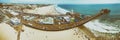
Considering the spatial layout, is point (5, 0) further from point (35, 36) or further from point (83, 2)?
point (83, 2)

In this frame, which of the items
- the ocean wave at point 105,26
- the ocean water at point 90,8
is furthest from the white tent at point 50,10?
the ocean wave at point 105,26

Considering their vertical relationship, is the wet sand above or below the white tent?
below

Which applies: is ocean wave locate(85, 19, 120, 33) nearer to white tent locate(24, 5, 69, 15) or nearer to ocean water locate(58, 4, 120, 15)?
ocean water locate(58, 4, 120, 15)

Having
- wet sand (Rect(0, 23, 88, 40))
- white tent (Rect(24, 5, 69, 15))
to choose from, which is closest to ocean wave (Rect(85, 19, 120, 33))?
wet sand (Rect(0, 23, 88, 40))

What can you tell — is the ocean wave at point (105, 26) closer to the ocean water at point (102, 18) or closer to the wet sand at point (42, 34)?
the ocean water at point (102, 18)

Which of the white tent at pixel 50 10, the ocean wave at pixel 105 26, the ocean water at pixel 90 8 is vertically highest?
the ocean water at pixel 90 8

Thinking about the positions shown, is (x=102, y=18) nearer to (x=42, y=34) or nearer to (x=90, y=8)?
(x=90, y=8)

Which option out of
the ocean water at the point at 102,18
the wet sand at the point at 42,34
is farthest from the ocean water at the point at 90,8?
the wet sand at the point at 42,34

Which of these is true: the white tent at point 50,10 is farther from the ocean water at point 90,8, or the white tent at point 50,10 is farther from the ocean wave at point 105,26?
the ocean wave at point 105,26

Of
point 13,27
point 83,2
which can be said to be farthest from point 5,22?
point 83,2

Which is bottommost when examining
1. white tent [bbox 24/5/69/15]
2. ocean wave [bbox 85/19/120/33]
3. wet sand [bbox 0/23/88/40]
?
wet sand [bbox 0/23/88/40]

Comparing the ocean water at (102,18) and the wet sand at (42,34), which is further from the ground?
the ocean water at (102,18)
